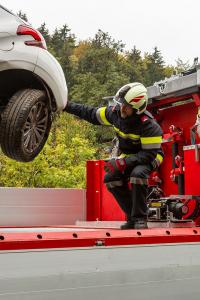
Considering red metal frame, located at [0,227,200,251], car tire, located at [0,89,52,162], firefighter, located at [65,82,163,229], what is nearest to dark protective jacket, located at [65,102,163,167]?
firefighter, located at [65,82,163,229]

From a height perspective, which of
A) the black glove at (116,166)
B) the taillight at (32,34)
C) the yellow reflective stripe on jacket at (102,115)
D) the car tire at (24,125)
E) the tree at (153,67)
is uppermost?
the tree at (153,67)

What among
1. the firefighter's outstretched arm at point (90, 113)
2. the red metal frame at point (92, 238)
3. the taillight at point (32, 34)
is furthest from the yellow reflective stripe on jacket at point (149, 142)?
the taillight at point (32, 34)

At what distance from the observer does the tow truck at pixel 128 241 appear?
3.26 metres

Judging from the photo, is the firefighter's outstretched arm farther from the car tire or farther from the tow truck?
the car tire

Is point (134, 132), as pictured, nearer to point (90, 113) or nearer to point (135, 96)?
point (135, 96)

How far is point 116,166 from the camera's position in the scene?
207 inches

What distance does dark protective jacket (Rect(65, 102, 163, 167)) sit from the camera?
5.02m

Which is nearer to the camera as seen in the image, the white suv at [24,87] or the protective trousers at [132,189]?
the white suv at [24,87]

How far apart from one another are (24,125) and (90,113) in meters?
1.72

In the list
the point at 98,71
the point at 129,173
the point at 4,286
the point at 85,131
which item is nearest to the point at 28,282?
the point at 4,286

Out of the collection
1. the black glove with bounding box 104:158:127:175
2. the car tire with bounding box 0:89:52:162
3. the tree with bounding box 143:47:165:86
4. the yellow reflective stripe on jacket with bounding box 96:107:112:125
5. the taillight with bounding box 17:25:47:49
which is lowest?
the black glove with bounding box 104:158:127:175

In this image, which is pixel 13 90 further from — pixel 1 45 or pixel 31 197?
pixel 31 197

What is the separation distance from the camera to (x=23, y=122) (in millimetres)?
3740

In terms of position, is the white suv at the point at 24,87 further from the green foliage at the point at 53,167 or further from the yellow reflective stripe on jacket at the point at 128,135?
the green foliage at the point at 53,167
